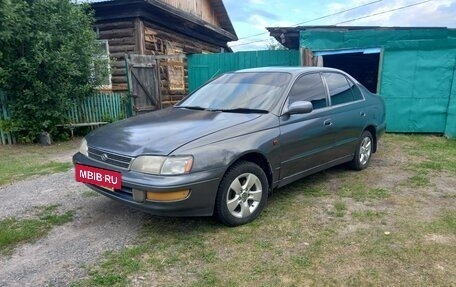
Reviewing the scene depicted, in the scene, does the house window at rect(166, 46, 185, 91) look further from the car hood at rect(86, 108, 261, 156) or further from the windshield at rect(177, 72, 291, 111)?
the car hood at rect(86, 108, 261, 156)

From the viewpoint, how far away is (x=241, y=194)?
3.46m

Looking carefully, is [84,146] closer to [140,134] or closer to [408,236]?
[140,134]

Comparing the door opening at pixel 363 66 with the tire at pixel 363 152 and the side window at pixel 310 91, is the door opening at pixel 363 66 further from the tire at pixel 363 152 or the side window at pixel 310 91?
the side window at pixel 310 91

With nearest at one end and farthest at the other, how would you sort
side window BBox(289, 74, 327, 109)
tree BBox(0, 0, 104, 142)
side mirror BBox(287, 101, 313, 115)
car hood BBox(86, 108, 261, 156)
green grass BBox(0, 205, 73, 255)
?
car hood BBox(86, 108, 261, 156), green grass BBox(0, 205, 73, 255), side mirror BBox(287, 101, 313, 115), side window BBox(289, 74, 327, 109), tree BBox(0, 0, 104, 142)

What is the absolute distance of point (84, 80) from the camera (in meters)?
8.60

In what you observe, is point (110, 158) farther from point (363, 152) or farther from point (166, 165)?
point (363, 152)

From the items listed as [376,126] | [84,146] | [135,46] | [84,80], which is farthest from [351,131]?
[135,46]

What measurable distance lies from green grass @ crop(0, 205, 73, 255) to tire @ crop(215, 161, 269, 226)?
5.82 ft

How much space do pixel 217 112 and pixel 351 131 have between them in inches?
83.0

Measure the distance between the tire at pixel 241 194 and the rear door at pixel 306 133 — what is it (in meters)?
0.42

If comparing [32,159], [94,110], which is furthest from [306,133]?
[94,110]

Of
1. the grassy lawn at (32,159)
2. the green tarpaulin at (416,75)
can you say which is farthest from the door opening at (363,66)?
the grassy lawn at (32,159)

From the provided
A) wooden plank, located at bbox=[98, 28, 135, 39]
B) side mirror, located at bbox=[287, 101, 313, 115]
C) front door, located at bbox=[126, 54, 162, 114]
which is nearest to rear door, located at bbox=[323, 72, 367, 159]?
side mirror, located at bbox=[287, 101, 313, 115]

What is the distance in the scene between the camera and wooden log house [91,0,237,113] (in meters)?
10.3
